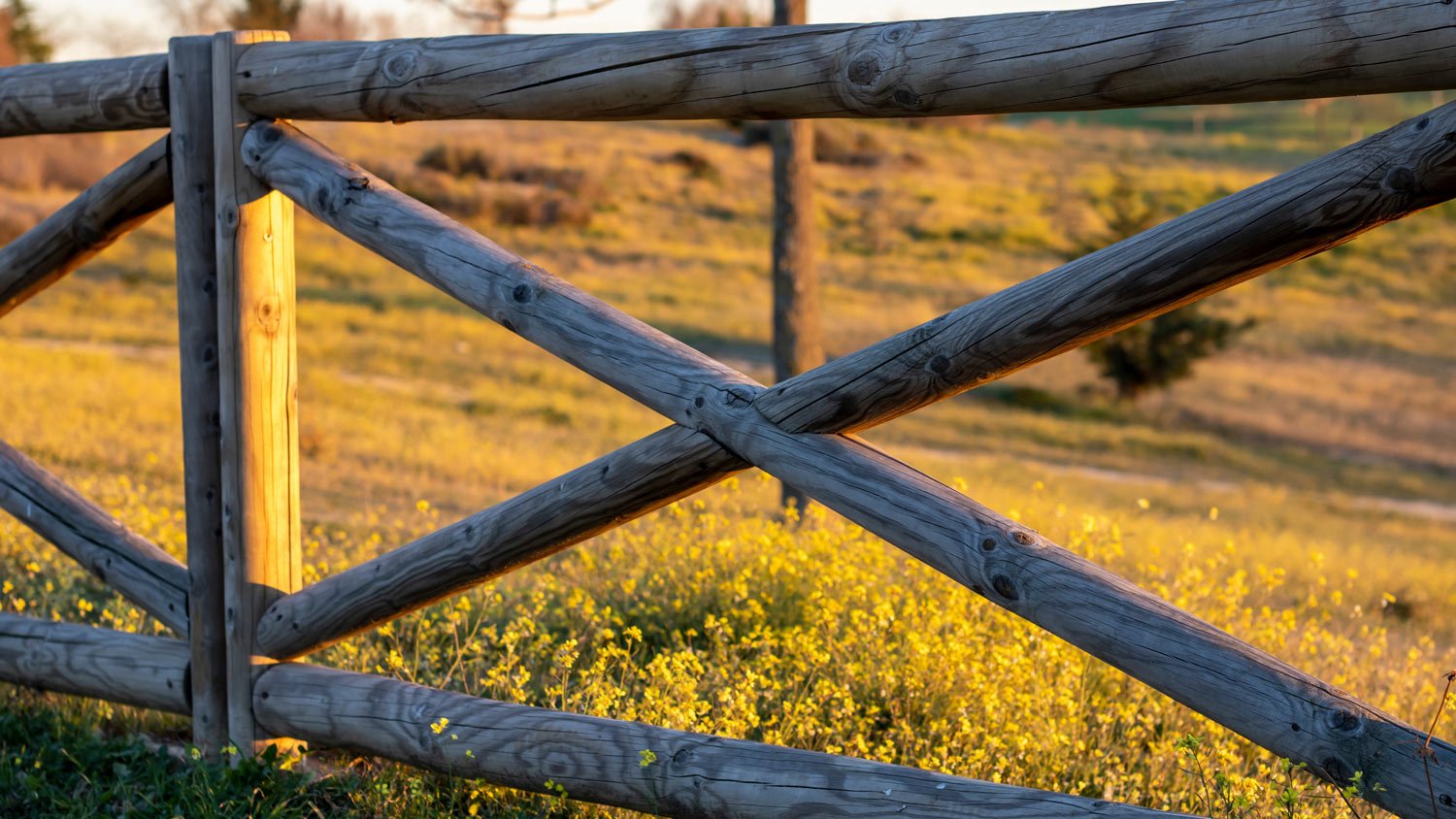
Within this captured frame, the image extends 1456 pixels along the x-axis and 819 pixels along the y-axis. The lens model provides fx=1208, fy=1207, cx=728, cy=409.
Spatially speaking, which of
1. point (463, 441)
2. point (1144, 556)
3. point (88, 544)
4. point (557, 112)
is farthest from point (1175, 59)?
point (463, 441)

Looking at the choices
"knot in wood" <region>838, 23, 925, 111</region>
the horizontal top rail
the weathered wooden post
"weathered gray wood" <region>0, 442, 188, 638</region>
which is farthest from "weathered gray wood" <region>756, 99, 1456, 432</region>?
the weathered wooden post

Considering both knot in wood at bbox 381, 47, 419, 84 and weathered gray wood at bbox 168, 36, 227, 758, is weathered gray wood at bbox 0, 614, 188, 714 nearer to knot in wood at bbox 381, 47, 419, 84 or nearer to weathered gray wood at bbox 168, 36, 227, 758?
weathered gray wood at bbox 168, 36, 227, 758

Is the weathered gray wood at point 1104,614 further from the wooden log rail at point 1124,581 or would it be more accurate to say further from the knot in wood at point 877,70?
the knot in wood at point 877,70

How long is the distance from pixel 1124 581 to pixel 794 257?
231 inches

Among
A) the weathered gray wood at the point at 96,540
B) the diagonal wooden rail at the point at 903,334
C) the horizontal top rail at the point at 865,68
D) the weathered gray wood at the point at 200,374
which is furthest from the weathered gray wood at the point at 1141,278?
the weathered gray wood at the point at 96,540

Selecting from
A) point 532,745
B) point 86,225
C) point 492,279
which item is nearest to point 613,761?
point 532,745

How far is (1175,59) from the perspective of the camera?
1.99 meters

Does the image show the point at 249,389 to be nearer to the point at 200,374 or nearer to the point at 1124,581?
the point at 200,374

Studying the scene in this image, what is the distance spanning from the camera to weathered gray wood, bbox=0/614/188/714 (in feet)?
11.3

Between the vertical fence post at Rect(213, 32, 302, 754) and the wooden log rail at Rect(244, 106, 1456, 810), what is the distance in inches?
34.6

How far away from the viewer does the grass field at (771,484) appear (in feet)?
10.8

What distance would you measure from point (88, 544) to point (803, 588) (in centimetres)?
229

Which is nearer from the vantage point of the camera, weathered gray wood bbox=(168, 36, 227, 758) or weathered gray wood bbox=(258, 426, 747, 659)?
weathered gray wood bbox=(258, 426, 747, 659)

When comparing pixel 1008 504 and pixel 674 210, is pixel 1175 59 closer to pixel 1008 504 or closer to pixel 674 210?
pixel 1008 504
